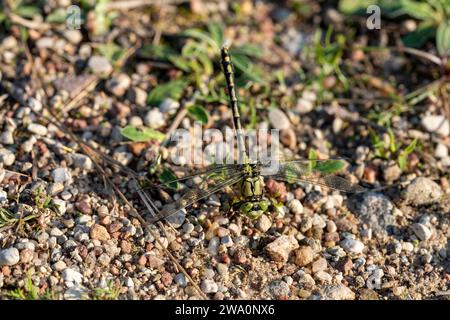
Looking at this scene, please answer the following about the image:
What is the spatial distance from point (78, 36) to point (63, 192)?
169 cm

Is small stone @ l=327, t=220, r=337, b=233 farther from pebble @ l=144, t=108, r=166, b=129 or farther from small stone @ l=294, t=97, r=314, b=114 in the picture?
pebble @ l=144, t=108, r=166, b=129

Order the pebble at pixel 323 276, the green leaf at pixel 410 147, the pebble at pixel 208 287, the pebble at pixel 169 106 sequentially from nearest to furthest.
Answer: the pebble at pixel 208 287, the pebble at pixel 323 276, the green leaf at pixel 410 147, the pebble at pixel 169 106

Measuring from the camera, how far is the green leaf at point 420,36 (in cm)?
539

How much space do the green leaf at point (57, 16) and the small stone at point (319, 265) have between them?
304 centimetres

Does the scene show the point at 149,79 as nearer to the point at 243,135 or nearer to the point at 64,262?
the point at 243,135

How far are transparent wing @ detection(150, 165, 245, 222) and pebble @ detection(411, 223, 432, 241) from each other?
4.25 ft

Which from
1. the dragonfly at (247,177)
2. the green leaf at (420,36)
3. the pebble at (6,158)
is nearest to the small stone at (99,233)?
the dragonfly at (247,177)

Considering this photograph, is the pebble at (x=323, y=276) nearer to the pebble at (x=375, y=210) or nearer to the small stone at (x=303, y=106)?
the pebble at (x=375, y=210)

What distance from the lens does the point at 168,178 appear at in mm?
4406

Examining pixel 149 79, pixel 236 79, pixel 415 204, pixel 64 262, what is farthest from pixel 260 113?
pixel 64 262

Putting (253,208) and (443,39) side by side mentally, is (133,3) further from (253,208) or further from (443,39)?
(443,39)

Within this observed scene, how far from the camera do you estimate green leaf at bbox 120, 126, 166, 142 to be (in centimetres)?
452

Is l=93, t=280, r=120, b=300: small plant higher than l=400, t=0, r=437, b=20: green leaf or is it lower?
lower

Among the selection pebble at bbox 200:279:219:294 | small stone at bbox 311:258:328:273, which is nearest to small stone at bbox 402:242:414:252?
small stone at bbox 311:258:328:273
